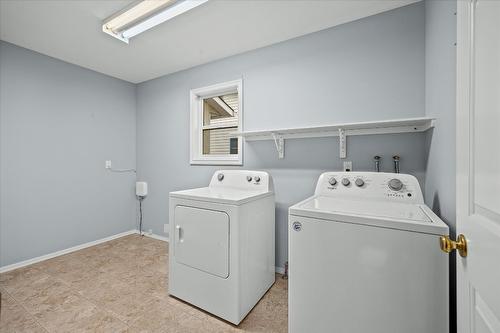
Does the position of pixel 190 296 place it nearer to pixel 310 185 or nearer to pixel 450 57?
pixel 310 185

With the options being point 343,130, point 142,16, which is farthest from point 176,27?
point 343,130

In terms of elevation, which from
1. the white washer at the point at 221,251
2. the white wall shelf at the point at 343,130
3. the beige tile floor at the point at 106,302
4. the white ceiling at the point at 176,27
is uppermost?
the white ceiling at the point at 176,27

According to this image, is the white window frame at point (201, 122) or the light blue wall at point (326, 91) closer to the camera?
the light blue wall at point (326, 91)

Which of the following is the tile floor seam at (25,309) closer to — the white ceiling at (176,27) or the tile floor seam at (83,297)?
the tile floor seam at (83,297)

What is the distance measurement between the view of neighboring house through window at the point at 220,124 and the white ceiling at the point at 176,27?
52 centimetres

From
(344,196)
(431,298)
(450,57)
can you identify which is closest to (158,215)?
(344,196)

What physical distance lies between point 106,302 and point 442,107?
110 inches

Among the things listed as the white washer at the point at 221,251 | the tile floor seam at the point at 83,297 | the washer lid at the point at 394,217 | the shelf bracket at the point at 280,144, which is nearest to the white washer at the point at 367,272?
the washer lid at the point at 394,217

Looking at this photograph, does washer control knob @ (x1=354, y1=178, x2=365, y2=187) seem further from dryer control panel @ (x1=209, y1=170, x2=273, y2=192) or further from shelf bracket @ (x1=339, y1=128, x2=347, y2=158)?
dryer control panel @ (x1=209, y1=170, x2=273, y2=192)

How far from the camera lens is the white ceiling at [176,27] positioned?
178cm

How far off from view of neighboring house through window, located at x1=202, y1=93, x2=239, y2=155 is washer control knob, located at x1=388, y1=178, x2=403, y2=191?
5.43 ft

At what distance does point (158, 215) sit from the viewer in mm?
3244

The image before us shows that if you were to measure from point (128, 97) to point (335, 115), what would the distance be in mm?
3112

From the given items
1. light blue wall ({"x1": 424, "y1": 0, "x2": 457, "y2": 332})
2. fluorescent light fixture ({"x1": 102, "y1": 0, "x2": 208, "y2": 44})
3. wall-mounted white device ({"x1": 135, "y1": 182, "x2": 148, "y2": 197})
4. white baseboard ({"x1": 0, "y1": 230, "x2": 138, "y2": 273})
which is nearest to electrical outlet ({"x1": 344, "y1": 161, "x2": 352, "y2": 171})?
light blue wall ({"x1": 424, "y1": 0, "x2": 457, "y2": 332})
